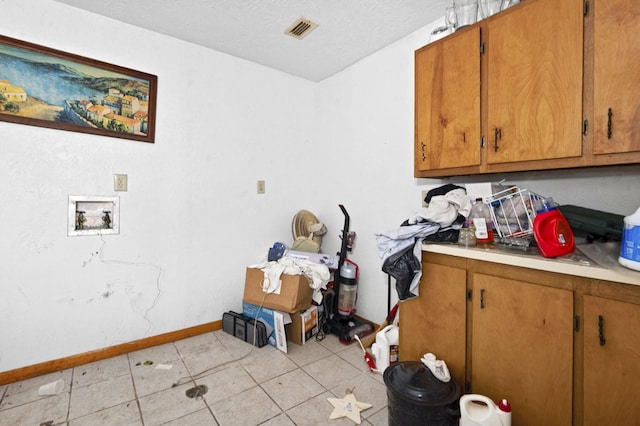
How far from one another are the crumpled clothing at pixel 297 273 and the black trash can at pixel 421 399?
1.10 m

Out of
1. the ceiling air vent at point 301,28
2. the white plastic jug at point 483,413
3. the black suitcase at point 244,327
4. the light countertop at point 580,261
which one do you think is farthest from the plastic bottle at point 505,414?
the ceiling air vent at point 301,28

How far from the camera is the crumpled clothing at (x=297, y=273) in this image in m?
2.39

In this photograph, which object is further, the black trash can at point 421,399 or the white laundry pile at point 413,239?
the white laundry pile at point 413,239

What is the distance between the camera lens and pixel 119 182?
2.22m

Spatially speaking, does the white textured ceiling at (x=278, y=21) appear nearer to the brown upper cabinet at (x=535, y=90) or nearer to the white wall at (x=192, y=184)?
the white wall at (x=192, y=184)

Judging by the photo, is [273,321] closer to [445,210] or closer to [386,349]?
[386,349]

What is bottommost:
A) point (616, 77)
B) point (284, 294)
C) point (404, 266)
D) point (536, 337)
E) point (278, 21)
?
point (284, 294)

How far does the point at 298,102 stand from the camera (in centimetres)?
318

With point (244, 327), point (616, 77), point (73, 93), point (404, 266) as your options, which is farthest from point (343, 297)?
point (73, 93)

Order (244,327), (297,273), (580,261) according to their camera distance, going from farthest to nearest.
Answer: (244,327), (297,273), (580,261)

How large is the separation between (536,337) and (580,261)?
36 centimetres

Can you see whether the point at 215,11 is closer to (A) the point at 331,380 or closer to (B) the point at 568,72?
(B) the point at 568,72

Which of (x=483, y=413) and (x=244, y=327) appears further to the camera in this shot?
(x=244, y=327)

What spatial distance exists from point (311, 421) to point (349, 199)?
1856 mm
